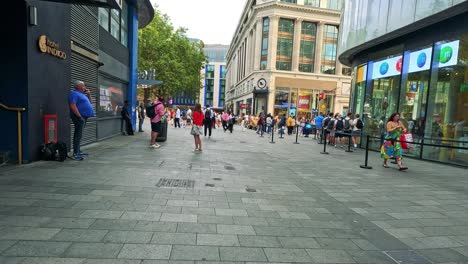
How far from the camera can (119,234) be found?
344 cm

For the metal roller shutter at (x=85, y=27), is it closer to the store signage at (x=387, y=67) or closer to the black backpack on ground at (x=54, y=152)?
the black backpack on ground at (x=54, y=152)

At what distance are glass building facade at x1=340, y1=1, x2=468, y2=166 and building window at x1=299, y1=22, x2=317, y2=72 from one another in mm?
32432

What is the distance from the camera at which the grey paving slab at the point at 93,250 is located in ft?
9.62

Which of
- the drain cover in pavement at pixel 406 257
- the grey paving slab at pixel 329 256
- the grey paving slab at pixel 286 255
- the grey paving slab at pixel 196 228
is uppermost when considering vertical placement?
the grey paving slab at pixel 196 228

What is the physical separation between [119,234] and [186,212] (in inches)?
42.7

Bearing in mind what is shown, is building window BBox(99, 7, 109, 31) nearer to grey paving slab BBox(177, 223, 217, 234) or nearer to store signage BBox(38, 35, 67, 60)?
store signage BBox(38, 35, 67, 60)

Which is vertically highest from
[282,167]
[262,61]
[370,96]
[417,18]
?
[262,61]

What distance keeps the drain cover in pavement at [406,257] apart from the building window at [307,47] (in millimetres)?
45506

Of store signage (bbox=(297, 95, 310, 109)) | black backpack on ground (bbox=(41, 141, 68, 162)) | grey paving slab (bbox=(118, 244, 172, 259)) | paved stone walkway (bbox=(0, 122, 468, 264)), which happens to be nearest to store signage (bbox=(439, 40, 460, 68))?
paved stone walkway (bbox=(0, 122, 468, 264))

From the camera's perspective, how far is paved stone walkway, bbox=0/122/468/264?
3.17m

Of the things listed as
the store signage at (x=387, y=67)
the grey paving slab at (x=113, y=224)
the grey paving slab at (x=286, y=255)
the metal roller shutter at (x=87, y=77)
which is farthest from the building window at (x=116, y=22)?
the store signage at (x=387, y=67)

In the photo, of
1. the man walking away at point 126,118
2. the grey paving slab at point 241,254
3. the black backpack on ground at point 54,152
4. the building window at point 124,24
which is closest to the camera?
the grey paving slab at point 241,254

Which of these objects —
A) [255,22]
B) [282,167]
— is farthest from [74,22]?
[255,22]

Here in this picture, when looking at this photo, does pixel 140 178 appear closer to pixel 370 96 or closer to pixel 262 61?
pixel 370 96
